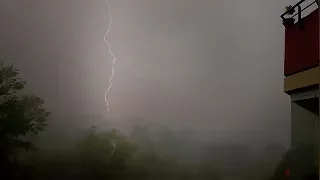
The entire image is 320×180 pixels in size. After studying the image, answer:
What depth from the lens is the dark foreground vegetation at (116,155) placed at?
60.7 inches

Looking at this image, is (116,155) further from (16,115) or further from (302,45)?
(302,45)

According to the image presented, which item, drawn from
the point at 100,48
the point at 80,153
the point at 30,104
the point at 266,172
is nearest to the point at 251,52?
the point at 266,172

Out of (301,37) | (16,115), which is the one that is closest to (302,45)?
(301,37)

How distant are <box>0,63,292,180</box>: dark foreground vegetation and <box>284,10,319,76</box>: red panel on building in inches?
12.7

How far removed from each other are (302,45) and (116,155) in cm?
83

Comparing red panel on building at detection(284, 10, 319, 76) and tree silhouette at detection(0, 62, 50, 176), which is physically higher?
red panel on building at detection(284, 10, 319, 76)

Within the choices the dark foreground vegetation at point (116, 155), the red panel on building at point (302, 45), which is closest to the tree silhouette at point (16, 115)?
the dark foreground vegetation at point (116, 155)

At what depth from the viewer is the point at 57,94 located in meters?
1.58

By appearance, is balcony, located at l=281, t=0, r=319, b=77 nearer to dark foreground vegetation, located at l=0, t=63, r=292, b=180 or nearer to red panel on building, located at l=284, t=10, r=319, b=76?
red panel on building, located at l=284, t=10, r=319, b=76

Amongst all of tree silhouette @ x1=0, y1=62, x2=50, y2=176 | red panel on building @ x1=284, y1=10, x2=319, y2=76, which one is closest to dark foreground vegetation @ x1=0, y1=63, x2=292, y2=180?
tree silhouette @ x1=0, y1=62, x2=50, y2=176

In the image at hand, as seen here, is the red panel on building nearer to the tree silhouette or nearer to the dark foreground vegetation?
the dark foreground vegetation

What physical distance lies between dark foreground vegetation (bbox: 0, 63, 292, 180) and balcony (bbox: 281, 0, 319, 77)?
1.08ft

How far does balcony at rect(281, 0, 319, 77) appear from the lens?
156cm

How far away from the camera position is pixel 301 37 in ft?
5.16
